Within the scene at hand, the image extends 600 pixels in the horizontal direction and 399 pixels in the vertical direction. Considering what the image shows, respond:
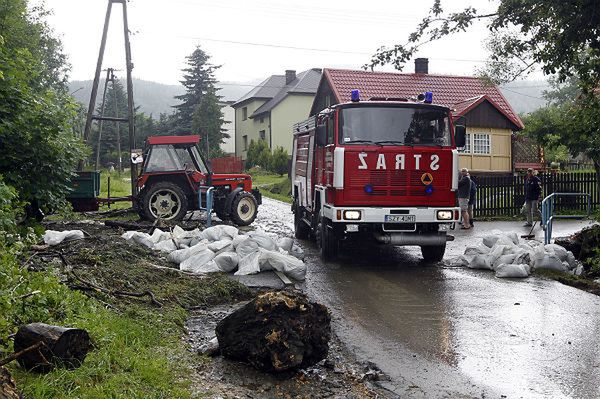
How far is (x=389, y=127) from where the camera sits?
12039 millimetres

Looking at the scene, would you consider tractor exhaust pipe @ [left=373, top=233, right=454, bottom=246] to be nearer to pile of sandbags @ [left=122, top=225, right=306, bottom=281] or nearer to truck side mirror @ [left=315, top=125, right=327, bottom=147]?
pile of sandbags @ [left=122, top=225, right=306, bottom=281]

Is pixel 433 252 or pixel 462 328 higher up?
pixel 433 252

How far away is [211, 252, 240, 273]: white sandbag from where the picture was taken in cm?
1097

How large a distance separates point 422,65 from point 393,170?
3163cm

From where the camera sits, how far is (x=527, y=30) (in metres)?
12.0

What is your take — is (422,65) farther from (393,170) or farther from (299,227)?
(393,170)

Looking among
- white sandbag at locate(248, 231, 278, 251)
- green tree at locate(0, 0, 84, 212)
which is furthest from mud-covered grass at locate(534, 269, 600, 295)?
green tree at locate(0, 0, 84, 212)

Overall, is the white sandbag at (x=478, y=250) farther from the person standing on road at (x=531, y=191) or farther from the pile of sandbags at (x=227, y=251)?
the person standing on road at (x=531, y=191)

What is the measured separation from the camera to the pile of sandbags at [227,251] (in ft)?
35.5

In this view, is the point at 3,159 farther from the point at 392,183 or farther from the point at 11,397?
the point at 392,183

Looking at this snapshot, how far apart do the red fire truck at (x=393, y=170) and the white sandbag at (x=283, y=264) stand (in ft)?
4.40

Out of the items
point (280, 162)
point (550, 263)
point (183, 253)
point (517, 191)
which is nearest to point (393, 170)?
point (550, 263)

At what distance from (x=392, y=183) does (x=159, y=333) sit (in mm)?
6224

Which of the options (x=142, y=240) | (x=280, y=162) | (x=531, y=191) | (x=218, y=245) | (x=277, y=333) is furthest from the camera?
(x=280, y=162)
